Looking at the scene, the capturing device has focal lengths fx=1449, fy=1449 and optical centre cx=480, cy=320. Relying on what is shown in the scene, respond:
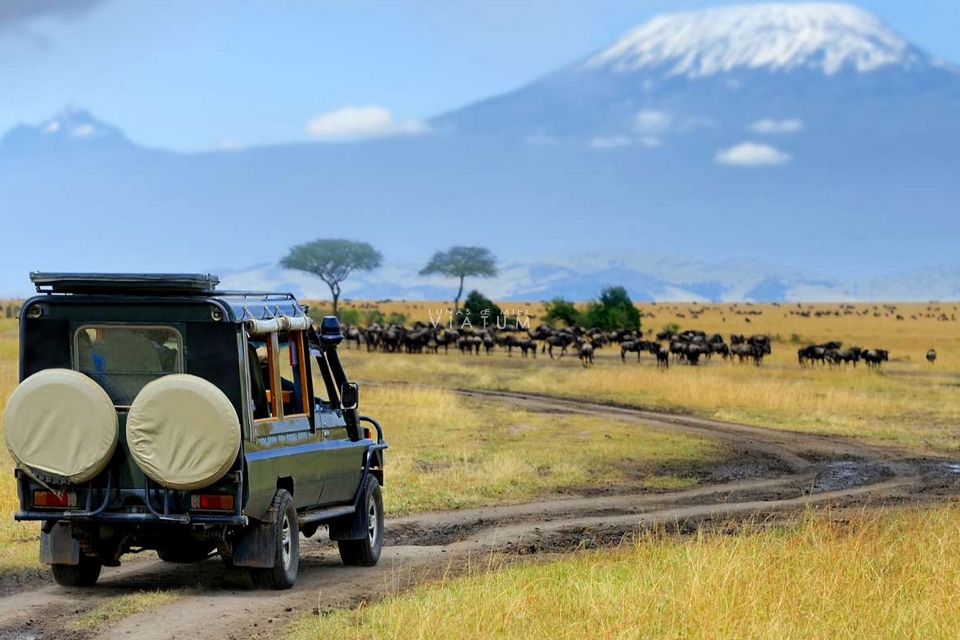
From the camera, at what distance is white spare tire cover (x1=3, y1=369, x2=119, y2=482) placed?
37.0ft

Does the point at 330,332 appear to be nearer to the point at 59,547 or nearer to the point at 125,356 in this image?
the point at 125,356

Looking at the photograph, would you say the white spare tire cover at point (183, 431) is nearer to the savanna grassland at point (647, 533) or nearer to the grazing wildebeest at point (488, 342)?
the savanna grassland at point (647, 533)

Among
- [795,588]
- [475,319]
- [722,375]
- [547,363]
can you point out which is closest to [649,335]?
[475,319]

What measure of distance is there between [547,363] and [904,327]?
58.7 metres

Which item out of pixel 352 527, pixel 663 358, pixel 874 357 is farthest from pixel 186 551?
pixel 874 357

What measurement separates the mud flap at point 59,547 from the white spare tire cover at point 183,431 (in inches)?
57.4

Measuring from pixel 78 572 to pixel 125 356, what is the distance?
2059mm

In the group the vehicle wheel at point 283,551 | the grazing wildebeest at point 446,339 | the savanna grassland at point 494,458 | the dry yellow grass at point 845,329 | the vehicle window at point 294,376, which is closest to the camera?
the vehicle wheel at point 283,551

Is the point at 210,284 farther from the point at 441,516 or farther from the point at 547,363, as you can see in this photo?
the point at 547,363

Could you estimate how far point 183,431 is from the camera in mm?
Result: 11055

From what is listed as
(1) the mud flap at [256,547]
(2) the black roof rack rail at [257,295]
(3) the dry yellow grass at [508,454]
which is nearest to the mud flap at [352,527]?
(1) the mud flap at [256,547]

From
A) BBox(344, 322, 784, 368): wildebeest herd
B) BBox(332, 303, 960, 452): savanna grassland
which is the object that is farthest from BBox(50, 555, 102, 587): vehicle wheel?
BBox(344, 322, 784, 368): wildebeest herd

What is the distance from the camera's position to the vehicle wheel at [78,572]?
1234cm

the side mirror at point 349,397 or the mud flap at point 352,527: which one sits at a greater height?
the side mirror at point 349,397
